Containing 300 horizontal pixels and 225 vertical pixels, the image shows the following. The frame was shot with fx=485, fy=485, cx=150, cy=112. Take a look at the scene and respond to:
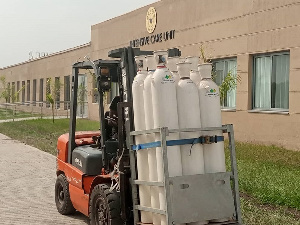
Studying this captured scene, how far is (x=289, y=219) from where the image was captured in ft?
25.6

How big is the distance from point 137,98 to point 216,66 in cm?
1634

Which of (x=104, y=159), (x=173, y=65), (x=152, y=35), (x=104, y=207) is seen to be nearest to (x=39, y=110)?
(x=152, y=35)

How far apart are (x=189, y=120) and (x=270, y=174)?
648 cm

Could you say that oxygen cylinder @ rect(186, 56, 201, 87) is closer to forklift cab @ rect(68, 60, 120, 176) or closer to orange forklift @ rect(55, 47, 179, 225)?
orange forklift @ rect(55, 47, 179, 225)

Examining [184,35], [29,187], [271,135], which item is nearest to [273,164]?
→ [271,135]

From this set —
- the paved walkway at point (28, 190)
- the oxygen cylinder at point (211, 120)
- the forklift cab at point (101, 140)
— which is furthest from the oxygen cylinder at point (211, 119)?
the paved walkway at point (28, 190)

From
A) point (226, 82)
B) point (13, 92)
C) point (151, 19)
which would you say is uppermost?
point (151, 19)

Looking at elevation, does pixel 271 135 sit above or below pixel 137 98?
below

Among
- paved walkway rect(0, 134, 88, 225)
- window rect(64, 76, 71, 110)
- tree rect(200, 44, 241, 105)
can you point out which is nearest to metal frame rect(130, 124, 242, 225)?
paved walkway rect(0, 134, 88, 225)

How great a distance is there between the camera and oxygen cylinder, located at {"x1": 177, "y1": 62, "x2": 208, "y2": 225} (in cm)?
555

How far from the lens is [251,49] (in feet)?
63.3

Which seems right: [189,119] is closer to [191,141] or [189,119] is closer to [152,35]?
[191,141]

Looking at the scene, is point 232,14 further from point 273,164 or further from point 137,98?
point 137,98

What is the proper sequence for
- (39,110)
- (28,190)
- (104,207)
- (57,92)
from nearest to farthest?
(104,207)
(28,190)
(57,92)
(39,110)
